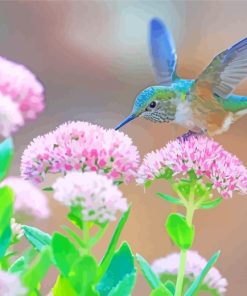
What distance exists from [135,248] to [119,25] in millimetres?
546

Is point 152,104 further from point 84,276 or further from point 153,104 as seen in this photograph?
point 84,276

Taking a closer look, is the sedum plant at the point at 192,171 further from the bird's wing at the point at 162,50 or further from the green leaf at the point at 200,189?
the bird's wing at the point at 162,50

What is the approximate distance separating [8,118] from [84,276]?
0.11 meters

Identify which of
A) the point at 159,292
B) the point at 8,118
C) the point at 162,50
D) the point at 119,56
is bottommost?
the point at 159,292

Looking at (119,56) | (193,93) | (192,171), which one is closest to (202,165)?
(192,171)

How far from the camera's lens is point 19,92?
46 centimetres

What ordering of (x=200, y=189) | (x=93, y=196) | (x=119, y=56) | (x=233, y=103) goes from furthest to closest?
(x=119, y=56)
(x=233, y=103)
(x=200, y=189)
(x=93, y=196)

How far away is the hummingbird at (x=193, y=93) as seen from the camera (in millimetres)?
547

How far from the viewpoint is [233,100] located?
0.62 m

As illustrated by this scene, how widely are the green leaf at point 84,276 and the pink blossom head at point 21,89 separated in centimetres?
11

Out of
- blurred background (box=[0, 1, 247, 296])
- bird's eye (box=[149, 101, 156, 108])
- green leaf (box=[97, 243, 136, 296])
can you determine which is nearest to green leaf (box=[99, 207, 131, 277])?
green leaf (box=[97, 243, 136, 296])

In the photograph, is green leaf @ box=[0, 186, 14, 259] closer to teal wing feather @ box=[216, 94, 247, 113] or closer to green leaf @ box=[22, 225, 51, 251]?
green leaf @ box=[22, 225, 51, 251]

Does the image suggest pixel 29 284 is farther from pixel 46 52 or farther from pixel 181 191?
pixel 46 52

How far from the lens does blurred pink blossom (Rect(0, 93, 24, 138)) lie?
0.41 meters
